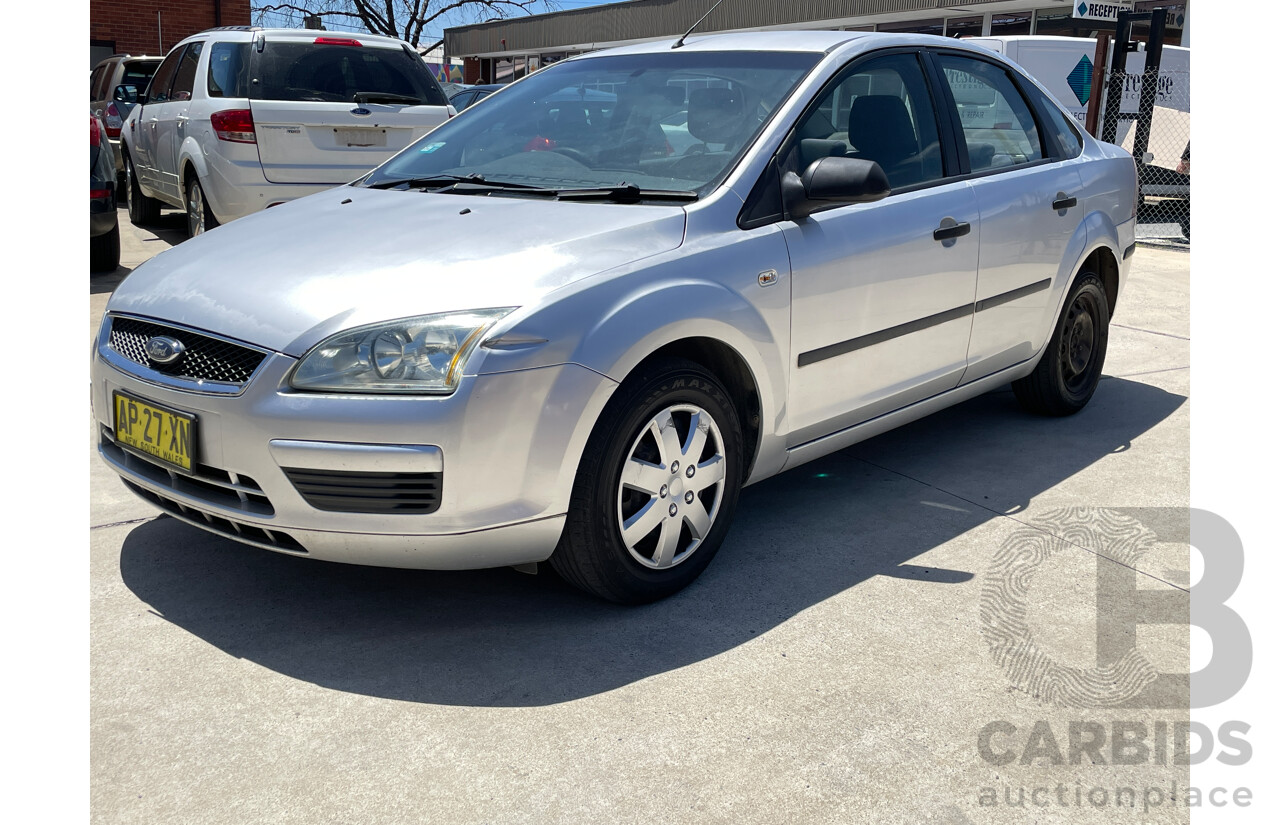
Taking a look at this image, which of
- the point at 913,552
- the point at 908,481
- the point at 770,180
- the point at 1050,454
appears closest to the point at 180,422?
the point at 770,180

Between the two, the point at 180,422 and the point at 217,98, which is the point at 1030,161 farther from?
the point at 217,98

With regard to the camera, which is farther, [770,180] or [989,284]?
[989,284]

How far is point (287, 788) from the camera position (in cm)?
243

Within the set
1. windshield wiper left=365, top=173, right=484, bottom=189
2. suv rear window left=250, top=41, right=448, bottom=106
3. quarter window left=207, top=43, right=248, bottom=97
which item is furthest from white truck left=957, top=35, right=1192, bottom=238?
windshield wiper left=365, top=173, right=484, bottom=189

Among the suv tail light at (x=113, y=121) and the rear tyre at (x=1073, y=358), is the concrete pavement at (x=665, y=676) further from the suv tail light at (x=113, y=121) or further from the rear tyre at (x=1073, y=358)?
the suv tail light at (x=113, y=121)

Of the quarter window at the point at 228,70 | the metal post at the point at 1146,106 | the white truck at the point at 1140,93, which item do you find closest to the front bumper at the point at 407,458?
the quarter window at the point at 228,70

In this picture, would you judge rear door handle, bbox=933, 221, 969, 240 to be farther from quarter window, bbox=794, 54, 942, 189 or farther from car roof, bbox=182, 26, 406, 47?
car roof, bbox=182, 26, 406, 47

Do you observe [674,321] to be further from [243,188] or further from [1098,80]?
[1098,80]

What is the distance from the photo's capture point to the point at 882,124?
13.3 ft

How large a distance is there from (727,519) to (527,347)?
3.30 ft

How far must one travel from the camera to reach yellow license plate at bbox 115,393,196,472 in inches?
117

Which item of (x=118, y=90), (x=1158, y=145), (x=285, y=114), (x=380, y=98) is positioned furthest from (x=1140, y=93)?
(x=118, y=90)

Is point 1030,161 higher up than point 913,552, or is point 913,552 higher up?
point 1030,161

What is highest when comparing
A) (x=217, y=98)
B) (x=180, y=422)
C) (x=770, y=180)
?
(x=217, y=98)
